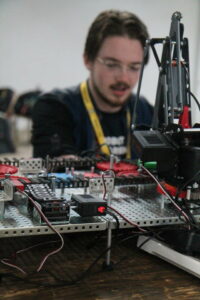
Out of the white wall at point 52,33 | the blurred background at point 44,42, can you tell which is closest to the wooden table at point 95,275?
the blurred background at point 44,42

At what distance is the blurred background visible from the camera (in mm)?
5074

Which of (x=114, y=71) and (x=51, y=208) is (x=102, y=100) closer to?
(x=114, y=71)

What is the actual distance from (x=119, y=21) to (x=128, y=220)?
1869mm

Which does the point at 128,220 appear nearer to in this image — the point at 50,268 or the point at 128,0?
the point at 50,268

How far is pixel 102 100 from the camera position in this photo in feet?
9.05

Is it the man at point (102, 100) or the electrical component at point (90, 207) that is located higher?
the man at point (102, 100)

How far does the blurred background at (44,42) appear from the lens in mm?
5074

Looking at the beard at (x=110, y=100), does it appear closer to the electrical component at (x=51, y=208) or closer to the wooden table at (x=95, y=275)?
the wooden table at (x=95, y=275)

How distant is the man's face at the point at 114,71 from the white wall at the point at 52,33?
2.22 meters

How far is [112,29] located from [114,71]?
26cm

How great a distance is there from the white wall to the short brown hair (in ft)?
7.15

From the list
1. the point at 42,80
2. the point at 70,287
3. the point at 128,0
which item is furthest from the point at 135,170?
the point at 42,80

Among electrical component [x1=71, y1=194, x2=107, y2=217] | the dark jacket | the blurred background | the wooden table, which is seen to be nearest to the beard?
the dark jacket

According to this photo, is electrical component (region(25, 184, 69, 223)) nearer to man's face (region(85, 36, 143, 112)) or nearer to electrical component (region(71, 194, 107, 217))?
electrical component (region(71, 194, 107, 217))
